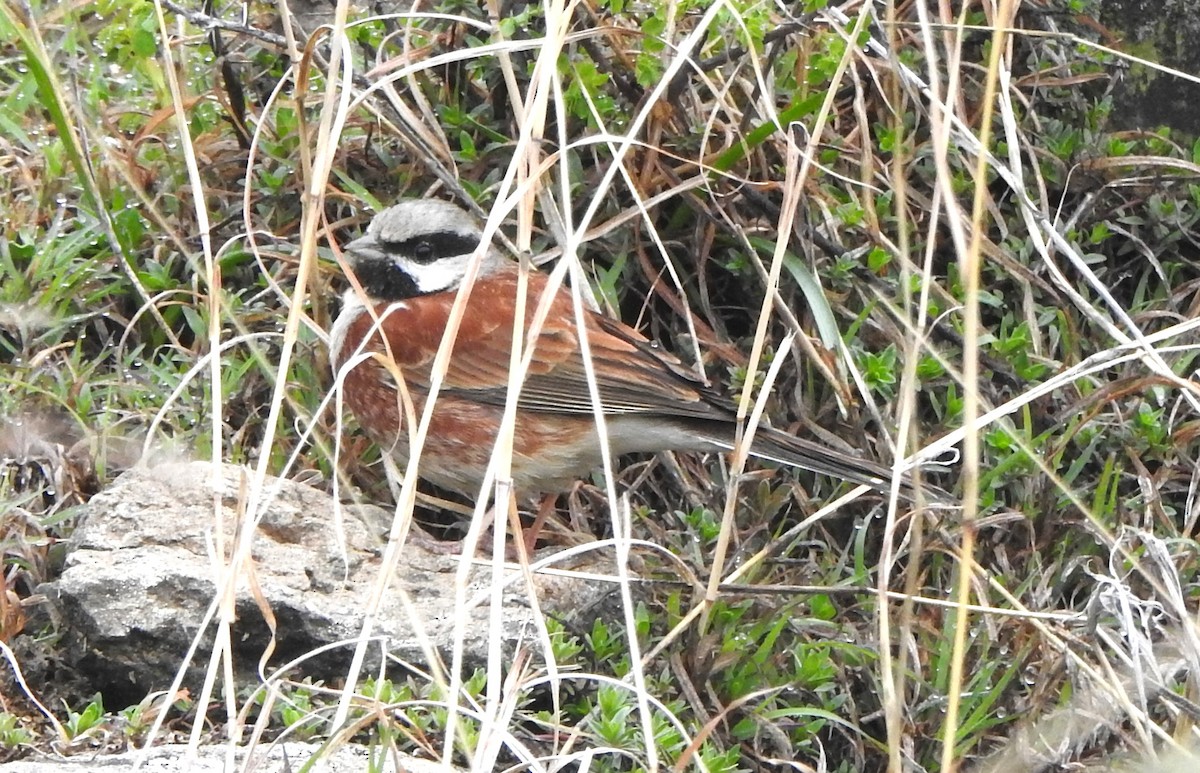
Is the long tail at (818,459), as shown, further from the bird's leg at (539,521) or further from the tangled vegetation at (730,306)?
the bird's leg at (539,521)

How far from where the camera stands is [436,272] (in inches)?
191

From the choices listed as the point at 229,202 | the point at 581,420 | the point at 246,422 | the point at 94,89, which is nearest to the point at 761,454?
the point at 581,420

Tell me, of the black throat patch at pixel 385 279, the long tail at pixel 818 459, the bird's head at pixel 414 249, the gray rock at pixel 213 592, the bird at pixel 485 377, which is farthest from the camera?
the black throat patch at pixel 385 279

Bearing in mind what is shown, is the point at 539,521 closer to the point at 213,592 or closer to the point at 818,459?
the point at 818,459

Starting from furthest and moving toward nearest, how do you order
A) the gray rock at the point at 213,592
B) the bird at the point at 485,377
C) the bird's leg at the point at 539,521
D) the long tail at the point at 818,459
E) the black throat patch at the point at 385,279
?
the black throat patch at the point at 385,279 < the bird's leg at the point at 539,521 < the bird at the point at 485,377 < the long tail at the point at 818,459 < the gray rock at the point at 213,592

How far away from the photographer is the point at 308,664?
3.66 meters

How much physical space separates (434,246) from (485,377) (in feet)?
1.46

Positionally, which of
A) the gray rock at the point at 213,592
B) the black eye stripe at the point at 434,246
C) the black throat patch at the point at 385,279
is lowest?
the gray rock at the point at 213,592

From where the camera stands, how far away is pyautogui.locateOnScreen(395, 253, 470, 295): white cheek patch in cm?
481

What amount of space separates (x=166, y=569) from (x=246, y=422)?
845mm

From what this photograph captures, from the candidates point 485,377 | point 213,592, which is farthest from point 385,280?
point 213,592

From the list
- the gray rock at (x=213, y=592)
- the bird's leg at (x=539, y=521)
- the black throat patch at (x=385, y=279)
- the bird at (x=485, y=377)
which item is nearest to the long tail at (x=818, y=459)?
the bird at (x=485, y=377)

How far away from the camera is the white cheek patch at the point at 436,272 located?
481cm

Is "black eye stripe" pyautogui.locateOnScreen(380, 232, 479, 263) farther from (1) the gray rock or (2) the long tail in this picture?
(2) the long tail
